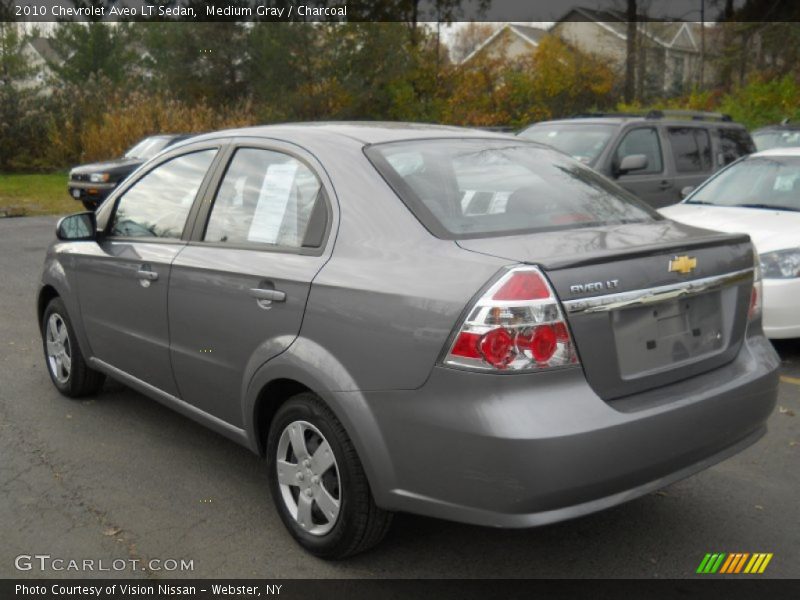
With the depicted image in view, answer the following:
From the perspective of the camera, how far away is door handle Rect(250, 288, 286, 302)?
349 cm

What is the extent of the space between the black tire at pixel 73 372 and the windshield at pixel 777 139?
490 inches

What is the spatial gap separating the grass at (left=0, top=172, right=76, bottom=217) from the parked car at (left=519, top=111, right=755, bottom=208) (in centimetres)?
1114

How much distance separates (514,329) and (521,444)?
373 mm

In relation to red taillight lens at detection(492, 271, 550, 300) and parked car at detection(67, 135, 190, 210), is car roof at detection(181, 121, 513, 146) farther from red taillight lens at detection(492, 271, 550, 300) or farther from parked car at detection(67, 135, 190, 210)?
Result: parked car at detection(67, 135, 190, 210)

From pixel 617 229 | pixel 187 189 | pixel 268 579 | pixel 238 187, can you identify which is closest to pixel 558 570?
pixel 268 579

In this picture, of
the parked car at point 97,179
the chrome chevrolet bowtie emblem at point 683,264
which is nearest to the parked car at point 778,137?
the parked car at point 97,179

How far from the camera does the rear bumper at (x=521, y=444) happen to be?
9.18ft

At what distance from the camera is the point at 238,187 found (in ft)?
13.4

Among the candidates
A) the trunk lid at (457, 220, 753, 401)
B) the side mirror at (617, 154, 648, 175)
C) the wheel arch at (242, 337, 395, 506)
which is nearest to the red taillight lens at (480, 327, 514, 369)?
the trunk lid at (457, 220, 753, 401)

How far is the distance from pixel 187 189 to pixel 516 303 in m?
2.23

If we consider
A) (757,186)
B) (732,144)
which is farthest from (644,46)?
(757,186)

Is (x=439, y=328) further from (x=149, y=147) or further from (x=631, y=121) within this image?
(x=149, y=147)

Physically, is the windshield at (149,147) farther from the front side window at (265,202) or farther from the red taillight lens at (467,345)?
the red taillight lens at (467,345)

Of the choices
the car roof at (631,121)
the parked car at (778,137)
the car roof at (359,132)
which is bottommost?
the parked car at (778,137)
